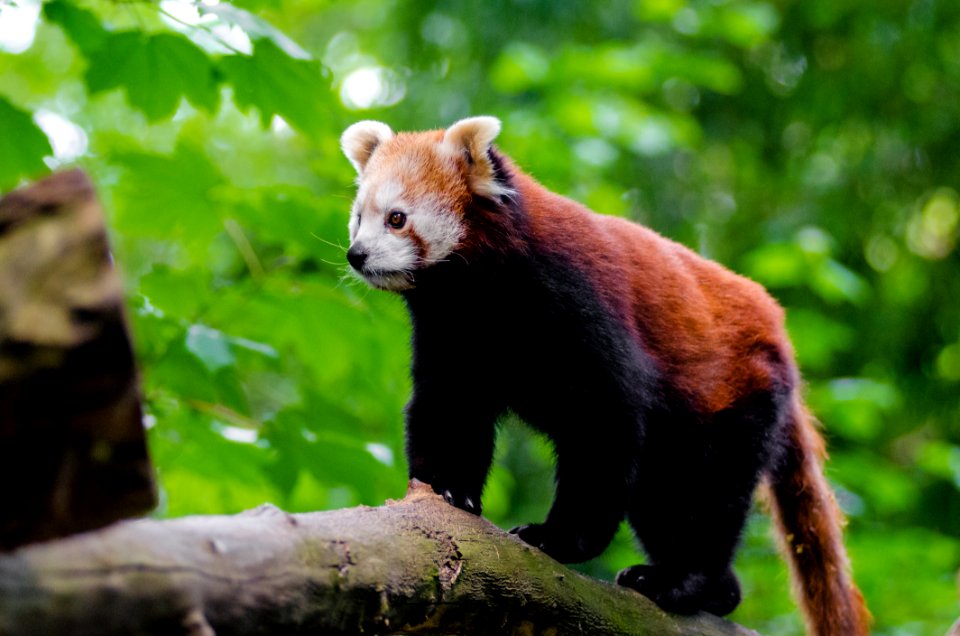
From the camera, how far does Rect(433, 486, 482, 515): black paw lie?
10.8ft

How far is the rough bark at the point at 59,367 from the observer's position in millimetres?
1408

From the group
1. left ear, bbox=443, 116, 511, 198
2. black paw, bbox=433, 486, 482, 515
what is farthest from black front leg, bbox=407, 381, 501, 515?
left ear, bbox=443, 116, 511, 198

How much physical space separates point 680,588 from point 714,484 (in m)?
0.47

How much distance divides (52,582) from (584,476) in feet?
7.00

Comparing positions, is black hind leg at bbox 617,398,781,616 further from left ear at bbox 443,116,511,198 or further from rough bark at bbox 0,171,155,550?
rough bark at bbox 0,171,155,550

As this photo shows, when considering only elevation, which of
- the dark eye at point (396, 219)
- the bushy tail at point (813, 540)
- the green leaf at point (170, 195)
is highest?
the dark eye at point (396, 219)

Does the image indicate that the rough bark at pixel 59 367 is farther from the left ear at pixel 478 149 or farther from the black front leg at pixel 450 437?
the left ear at pixel 478 149

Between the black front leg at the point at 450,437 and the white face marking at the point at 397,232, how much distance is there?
43 cm

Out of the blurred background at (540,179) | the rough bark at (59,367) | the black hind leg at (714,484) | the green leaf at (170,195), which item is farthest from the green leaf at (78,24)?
the black hind leg at (714,484)

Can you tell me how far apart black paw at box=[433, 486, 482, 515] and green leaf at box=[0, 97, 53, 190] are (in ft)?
5.33

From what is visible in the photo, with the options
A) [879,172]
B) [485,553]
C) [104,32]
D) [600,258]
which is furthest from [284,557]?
[879,172]

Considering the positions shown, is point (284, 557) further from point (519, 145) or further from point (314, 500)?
point (519, 145)

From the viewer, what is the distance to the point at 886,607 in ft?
22.7

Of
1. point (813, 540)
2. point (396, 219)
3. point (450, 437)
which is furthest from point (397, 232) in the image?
point (813, 540)
